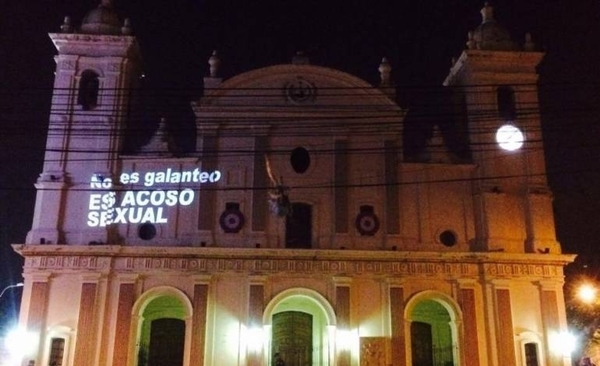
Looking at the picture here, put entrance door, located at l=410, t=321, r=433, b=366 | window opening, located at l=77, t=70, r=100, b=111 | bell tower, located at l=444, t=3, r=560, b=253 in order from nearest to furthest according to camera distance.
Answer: entrance door, located at l=410, t=321, r=433, b=366
bell tower, located at l=444, t=3, r=560, b=253
window opening, located at l=77, t=70, r=100, b=111

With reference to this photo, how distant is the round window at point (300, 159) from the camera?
104ft

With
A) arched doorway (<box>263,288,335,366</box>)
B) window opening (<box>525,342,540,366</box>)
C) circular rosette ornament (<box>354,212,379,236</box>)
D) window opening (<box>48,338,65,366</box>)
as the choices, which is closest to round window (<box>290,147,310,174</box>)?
circular rosette ornament (<box>354,212,379,236</box>)

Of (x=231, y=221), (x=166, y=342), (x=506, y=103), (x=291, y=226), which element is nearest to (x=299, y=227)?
(x=291, y=226)

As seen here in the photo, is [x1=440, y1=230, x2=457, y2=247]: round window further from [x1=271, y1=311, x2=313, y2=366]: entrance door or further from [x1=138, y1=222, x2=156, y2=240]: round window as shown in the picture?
[x1=138, y1=222, x2=156, y2=240]: round window

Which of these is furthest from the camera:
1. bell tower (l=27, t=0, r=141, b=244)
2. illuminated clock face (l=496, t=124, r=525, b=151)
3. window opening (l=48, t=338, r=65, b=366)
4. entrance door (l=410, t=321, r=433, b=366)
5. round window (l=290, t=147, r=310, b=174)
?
illuminated clock face (l=496, t=124, r=525, b=151)

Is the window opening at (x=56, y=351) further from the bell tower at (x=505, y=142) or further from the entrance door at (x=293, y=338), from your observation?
the bell tower at (x=505, y=142)

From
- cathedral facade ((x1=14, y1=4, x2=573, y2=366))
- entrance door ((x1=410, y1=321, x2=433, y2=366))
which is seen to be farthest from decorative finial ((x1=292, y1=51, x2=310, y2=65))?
entrance door ((x1=410, y1=321, x2=433, y2=366))

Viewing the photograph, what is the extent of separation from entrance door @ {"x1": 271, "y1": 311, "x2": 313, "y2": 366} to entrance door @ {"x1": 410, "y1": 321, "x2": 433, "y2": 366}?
4.42m

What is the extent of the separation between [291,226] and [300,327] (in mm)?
4406

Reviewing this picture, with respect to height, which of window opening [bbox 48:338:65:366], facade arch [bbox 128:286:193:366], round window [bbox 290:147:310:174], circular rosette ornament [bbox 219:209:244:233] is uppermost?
round window [bbox 290:147:310:174]

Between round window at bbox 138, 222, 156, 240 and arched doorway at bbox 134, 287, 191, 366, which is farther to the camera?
round window at bbox 138, 222, 156, 240

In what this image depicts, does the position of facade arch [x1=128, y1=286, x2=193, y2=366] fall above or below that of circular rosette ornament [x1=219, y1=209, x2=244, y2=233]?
below

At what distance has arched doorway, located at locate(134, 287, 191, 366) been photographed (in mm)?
29453

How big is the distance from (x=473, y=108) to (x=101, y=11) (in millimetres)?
17689
